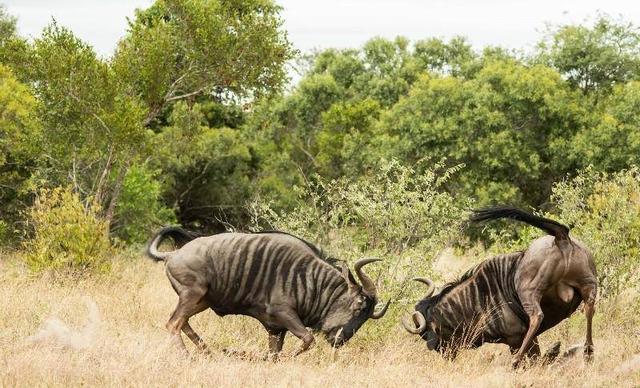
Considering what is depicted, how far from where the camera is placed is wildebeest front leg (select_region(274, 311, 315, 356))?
8.86 meters

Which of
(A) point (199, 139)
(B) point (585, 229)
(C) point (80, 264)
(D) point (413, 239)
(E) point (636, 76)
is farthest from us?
(E) point (636, 76)

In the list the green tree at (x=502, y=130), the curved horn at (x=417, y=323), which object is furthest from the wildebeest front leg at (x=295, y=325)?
the green tree at (x=502, y=130)

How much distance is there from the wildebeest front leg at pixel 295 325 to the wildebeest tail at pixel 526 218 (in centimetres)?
186

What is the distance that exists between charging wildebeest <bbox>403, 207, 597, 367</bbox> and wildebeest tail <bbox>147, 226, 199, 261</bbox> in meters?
2.44

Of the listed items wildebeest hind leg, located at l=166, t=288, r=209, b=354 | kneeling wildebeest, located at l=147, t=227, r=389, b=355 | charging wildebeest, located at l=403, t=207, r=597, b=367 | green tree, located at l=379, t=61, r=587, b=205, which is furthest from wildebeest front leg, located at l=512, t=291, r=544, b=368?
green tree, located at l=379, t=61, r=587, b=205

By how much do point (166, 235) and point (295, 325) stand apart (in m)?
1.95

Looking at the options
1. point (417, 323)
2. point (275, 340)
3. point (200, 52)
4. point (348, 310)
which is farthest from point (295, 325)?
point (200, 52)

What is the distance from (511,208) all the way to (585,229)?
3509 millimetres

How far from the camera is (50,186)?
19.7 m

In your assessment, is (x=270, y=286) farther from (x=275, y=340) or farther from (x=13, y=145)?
(x=13, y=145)

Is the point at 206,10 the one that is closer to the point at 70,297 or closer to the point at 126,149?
the point at 126,149

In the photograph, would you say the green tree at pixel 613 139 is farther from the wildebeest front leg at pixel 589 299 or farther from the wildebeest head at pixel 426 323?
the wildebeest front leg at pixel 589 299

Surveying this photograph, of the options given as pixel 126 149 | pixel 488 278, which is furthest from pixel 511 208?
pixel 126 149

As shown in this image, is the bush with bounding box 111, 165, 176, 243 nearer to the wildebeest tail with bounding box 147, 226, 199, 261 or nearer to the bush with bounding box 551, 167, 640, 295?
the wildebeest tail with bounding box 147, 226, 199, 261
